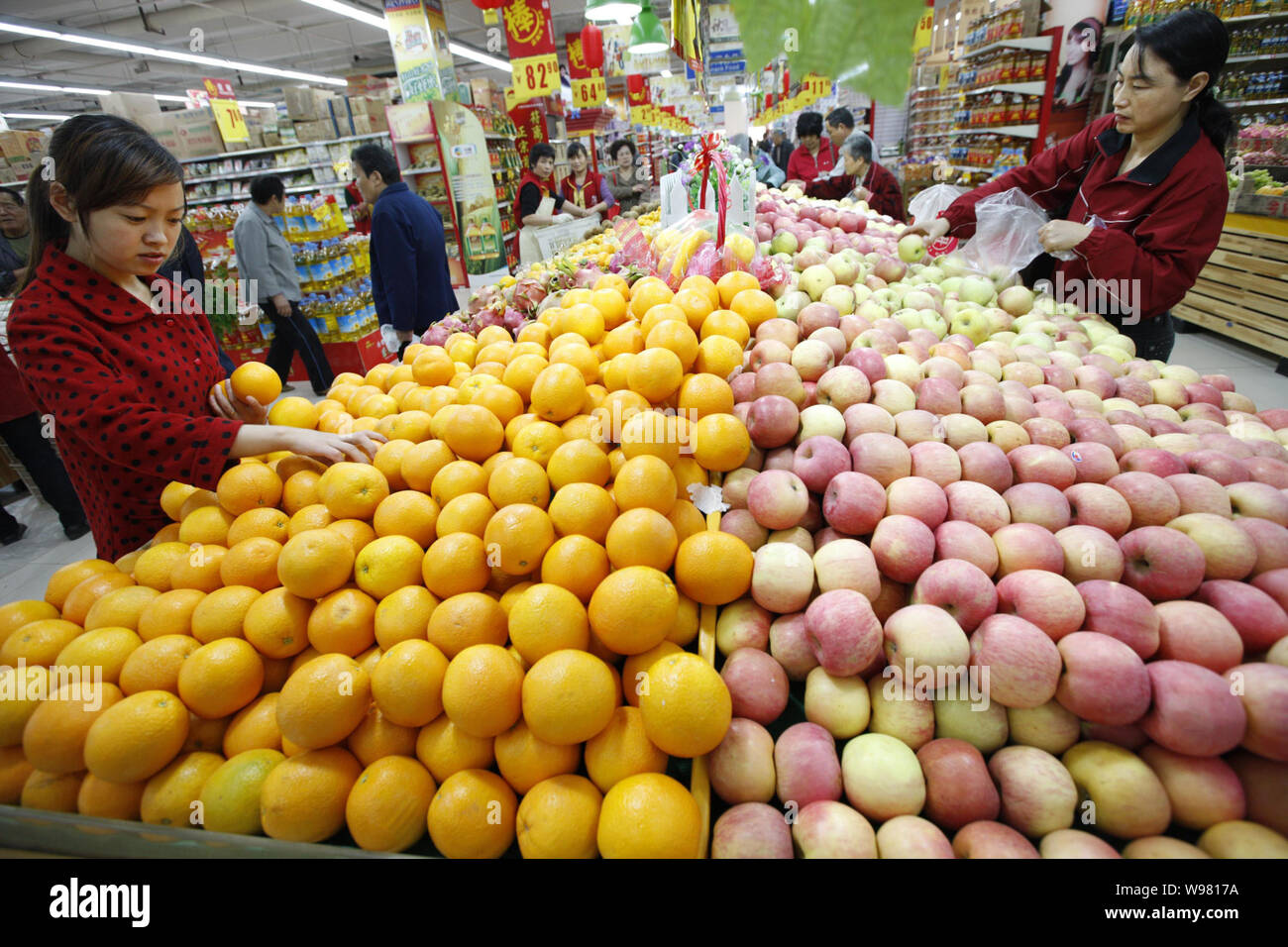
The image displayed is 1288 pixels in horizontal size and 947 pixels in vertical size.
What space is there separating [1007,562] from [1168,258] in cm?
186

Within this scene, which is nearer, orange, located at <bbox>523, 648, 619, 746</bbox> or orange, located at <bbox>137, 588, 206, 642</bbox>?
orange, located at <bbox>523, 648, 619, 746</bbox>

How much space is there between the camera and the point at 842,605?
115cm

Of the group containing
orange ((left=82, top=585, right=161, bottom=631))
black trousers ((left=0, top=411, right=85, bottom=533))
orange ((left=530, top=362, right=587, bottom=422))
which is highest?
orange ((left=530, top=362, right=587, bottom=422))

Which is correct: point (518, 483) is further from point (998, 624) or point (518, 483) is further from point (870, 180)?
point (870, 180)

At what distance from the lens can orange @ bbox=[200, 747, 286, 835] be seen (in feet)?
3.34

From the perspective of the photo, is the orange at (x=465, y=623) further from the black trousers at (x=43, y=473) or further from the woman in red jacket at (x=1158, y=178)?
the black trousers at (x=43, y=473)

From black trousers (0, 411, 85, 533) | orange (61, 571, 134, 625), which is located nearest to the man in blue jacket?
black trousers (0, 411, 85, 533)

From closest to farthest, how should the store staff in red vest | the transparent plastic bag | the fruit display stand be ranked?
the transparent plastic bag < the fruit display stand < the store staff in red vest

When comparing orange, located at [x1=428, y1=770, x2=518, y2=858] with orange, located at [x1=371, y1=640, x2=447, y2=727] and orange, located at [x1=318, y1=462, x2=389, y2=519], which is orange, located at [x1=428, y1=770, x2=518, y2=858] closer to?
orange, located at [x1=371, y1=640, x2=447, y2=727]

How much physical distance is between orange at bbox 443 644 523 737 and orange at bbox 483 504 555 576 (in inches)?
8.7

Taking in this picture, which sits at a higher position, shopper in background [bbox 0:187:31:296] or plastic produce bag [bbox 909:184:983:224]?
shopper in background [bbox 0:187:31:296]

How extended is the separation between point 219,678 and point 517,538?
640mm
